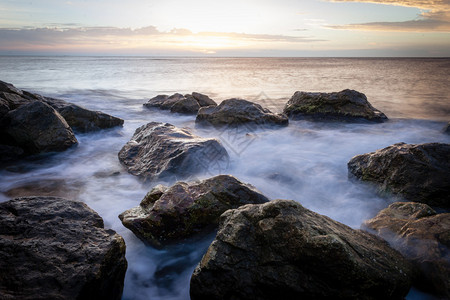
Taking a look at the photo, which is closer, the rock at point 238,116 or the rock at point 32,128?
the rock at point 32,128

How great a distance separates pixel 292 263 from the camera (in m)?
2.20

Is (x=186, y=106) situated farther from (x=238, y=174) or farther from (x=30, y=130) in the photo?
(x=238, y=174)

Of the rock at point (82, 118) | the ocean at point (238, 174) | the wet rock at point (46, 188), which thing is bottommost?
the wet rock at point (46, 188)

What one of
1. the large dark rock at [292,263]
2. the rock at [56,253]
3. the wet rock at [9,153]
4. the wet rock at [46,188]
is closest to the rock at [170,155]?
the wet rock at [46,188]

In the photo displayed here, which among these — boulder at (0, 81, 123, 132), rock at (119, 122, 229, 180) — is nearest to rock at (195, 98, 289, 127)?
rock at (119, 122, 229, 180)

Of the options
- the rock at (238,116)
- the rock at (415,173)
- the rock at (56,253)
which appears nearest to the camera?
the rock at (56,253)

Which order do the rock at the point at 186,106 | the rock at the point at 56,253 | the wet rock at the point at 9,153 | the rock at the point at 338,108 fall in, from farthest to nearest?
the rock at the point at 186,106 → the rock at the point at 338,108 → the wet rock at the point at 9,153 → the rock at the point at 56,253

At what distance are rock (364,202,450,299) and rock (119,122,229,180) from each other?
2731 millimetres

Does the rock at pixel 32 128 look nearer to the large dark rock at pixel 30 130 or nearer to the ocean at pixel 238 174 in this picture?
the large dark rock at pixel 30 130

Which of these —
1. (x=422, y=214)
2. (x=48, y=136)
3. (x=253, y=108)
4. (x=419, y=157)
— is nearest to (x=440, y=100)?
(x=253, y=108)

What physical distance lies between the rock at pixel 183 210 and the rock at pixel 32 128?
3.82 m

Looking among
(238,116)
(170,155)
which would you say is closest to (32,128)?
(170,155)

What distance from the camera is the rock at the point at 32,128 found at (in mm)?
5871

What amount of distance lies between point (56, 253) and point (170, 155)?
9.08 ft
